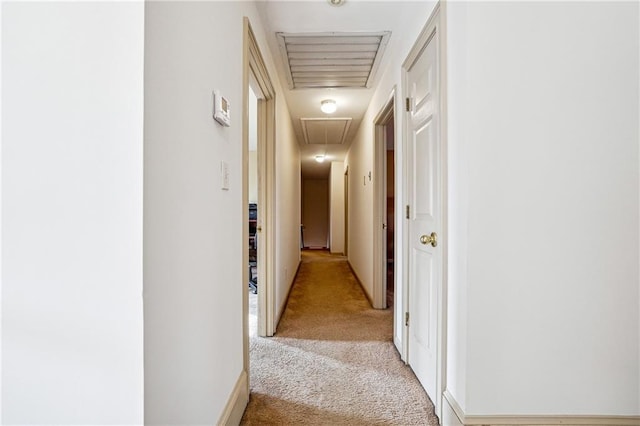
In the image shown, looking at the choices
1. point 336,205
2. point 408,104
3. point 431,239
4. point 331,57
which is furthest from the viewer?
point 336,205

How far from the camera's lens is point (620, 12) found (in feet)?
4.39

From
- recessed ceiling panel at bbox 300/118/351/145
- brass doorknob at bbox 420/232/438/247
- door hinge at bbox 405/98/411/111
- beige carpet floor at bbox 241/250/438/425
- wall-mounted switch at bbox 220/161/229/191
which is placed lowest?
beige carpet floor at bbox 241/250/438/425

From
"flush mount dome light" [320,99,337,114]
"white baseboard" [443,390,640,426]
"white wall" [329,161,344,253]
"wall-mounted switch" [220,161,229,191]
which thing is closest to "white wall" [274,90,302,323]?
"flush mount dome light" [320,99,337,114]

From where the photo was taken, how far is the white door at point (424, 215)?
1618 mm

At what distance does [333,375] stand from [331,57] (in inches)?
91.1

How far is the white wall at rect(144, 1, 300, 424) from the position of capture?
788 millimetres

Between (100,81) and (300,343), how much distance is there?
6.98ft

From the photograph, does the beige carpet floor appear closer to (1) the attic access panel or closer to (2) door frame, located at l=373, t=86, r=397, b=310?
(2) door frame, located at l=373, t=86, r=397, b=310

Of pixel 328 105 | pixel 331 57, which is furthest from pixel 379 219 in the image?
pixel 331 57

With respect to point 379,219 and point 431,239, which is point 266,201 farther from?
point 431,239

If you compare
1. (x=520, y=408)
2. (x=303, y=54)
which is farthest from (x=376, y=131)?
(x=520, y=408)

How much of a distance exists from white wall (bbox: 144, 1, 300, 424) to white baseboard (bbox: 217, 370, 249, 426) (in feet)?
0.14

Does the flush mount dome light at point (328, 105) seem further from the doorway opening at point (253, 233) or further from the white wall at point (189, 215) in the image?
the white wall at point (189, 215)

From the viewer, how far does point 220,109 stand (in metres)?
1.21
